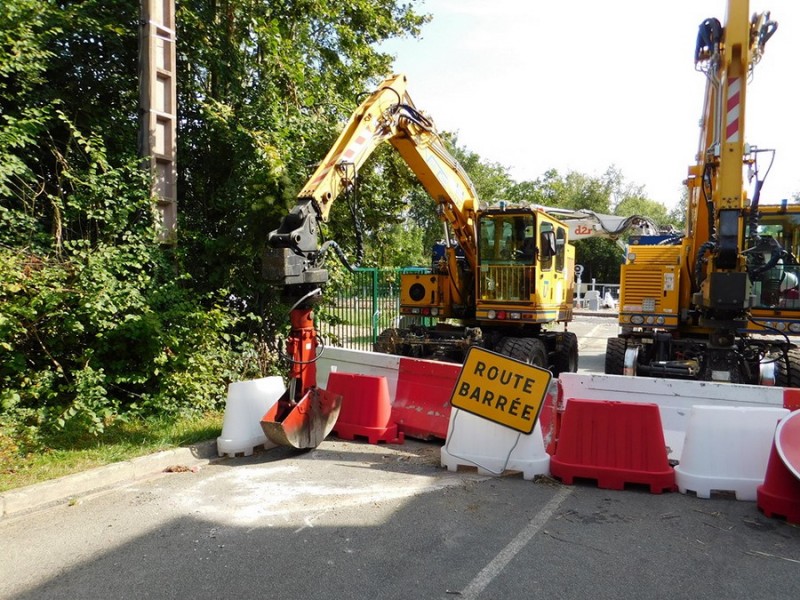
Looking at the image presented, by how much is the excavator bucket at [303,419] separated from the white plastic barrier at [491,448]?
1.40 metres

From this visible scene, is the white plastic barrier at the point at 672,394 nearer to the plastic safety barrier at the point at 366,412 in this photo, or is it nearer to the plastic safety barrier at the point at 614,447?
the plastic safety barrier at the point at 614,447

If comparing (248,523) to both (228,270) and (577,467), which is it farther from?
(228,270)

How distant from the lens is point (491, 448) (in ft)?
19.7

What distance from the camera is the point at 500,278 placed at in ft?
34.5

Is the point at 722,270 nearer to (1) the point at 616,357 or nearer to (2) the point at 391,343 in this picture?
(1) the point at 616,357

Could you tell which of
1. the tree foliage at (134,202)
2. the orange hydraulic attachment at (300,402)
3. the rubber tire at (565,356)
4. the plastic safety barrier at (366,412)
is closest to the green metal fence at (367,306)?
the tree foliage at (134,202)

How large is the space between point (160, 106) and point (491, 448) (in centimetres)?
636

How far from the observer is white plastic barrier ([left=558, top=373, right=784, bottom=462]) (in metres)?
5.93

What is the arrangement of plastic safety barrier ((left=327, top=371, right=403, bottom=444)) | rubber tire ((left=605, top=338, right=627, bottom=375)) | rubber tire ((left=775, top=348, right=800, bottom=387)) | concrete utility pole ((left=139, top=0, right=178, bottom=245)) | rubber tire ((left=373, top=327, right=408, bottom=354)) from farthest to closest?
1. rubber tire ((left=373, top=327, right=408, bottom=354))
2. rubber tire ((left=605, top=338, right=627, bottom=375))
3. rubber tire ((left=775, top=348, right=800, bottom=387))
4. concrete utility pole ((left=139, top=0, right=178, bottom=245))
5. plastic safety barrier ((left=327, top=371, right=403, bottom=444))

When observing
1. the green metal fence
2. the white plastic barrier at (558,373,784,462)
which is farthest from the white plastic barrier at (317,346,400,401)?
the green metal fence

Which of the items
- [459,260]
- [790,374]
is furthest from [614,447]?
[459,260]

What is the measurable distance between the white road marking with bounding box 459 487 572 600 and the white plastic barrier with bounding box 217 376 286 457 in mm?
3277

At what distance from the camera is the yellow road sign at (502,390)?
5.83 m

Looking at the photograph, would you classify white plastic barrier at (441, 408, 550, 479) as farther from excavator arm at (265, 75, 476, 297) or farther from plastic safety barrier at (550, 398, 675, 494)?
excavator arm at (265, 75, 476, 297)
